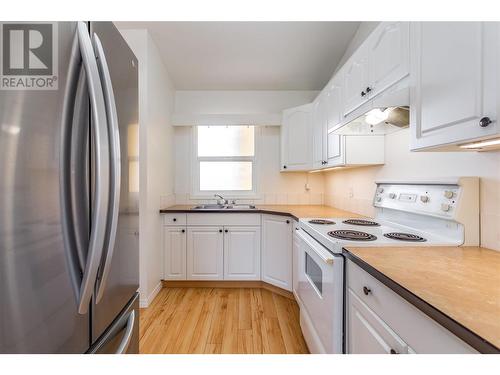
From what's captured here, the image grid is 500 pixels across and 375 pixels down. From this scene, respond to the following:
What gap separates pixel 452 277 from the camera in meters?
0.76

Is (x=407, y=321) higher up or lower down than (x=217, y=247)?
higher up

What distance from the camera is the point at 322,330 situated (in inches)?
50.4

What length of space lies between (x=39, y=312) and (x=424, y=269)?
1.19 metres

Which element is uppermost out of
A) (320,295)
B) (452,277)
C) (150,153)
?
(150,153)

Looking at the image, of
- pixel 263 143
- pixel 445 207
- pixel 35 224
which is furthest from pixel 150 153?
pixel 445 207

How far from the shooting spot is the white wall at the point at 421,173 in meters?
1.06

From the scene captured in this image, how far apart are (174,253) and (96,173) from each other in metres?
2.08

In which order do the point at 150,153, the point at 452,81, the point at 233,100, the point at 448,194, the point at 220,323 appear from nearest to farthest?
the point at 452,81 < the point at 448,194 < the point at 220,323 < the point at 150,153 < the point at 233,100

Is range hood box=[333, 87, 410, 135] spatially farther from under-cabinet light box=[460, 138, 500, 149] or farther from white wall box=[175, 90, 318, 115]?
white wall box=[175, 90, 318, 115]

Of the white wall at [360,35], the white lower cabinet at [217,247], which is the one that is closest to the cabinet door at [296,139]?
the white wall at [360,35]

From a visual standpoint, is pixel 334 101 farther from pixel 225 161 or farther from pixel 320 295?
pixel 225 161

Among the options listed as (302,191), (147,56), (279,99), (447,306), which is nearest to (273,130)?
(279,99)

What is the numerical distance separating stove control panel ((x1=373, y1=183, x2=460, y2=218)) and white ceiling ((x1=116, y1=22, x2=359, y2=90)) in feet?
5.24

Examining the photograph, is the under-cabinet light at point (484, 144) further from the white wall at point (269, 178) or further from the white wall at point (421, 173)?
the white wall at point (269, 178)
